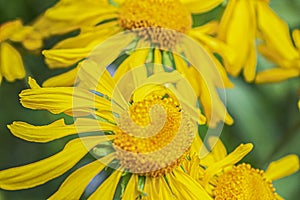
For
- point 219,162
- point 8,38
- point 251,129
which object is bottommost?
point 251,129

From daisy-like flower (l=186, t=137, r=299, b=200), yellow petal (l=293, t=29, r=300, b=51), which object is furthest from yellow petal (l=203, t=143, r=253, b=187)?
yellow petal (l=293, t=29, r=300, b=51)

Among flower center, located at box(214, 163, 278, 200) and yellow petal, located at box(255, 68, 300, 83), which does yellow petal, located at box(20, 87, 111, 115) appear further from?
yellow petal, located at box(255, 68, 300, 83)

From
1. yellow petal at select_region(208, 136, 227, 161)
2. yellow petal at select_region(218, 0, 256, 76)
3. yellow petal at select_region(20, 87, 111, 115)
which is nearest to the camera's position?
yellow petal at select_region(20, 87, 111, 115)

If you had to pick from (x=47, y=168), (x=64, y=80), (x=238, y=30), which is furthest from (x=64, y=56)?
(x=238, y=30)

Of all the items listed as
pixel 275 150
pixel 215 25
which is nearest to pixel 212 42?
pixel 215 25

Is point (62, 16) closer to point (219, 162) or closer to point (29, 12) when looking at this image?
point (29, 12)

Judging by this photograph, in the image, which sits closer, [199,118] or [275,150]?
[199,118]
